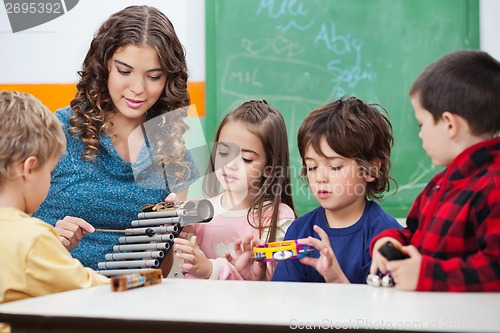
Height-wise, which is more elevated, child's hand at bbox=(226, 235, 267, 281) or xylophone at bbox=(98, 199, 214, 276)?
xylophone at bbox=(98, 199, 214, 276)

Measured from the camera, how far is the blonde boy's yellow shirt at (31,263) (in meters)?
1.11

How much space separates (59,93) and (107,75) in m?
1.39

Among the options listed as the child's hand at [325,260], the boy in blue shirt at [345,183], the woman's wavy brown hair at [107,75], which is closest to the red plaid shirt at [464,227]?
the child's hand at [325,260]

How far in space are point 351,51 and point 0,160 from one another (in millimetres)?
2291

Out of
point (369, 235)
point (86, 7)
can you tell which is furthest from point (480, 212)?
point (86, 7)

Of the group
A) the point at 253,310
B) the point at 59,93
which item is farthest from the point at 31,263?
the point at 59,93

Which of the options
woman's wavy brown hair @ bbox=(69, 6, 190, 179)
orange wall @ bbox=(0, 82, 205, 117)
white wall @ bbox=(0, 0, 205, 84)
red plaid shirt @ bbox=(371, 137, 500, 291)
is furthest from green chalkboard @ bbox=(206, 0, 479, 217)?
red plaid shirt @ bbox=(371, 137, 500, 291)

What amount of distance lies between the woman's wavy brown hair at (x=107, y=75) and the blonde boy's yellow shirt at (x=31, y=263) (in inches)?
34.6

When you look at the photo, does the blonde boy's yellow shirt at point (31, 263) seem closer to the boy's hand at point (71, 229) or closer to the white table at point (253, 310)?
the white table at point (253, 310)

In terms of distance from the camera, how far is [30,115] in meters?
1.33

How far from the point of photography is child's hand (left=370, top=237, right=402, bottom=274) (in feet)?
3.93

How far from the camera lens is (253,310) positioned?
90 centimetres

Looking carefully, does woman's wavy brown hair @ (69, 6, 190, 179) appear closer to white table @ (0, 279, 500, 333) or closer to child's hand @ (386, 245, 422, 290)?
white table @ (0, 279, 500, 333)

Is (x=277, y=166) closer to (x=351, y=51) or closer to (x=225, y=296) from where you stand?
(x=225, y=296)
